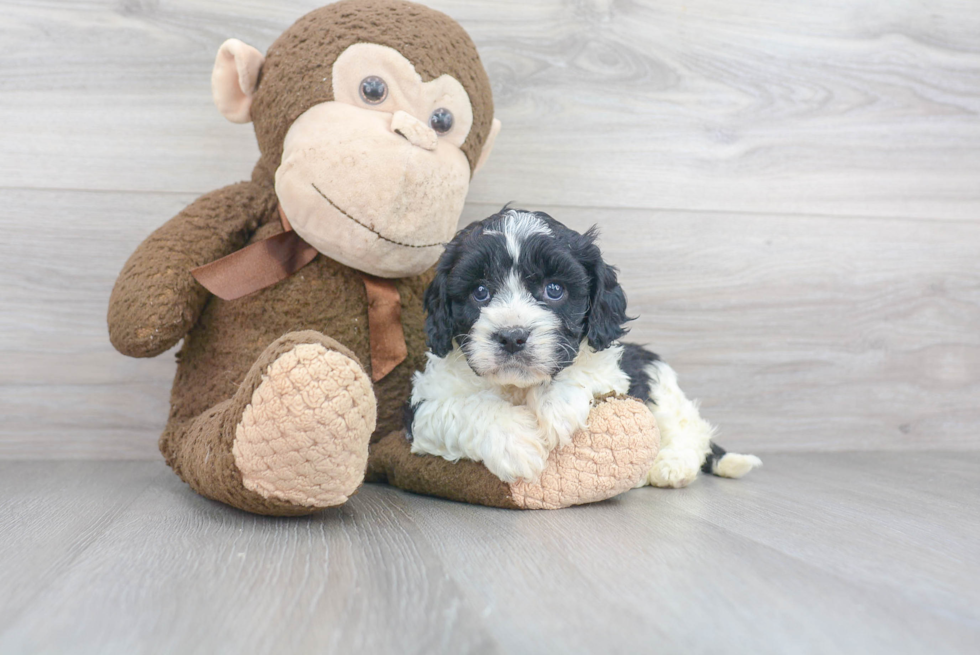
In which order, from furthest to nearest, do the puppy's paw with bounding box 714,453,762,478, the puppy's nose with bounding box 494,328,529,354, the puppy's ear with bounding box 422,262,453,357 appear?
1. the puppy's paw with bounding box 714,453,762,478
2. the puppy's ear with bounding box 422,262,453,357
3. the puppy's nose with bounding box 494,328,529,354

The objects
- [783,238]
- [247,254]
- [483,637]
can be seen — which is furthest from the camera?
[783,238]

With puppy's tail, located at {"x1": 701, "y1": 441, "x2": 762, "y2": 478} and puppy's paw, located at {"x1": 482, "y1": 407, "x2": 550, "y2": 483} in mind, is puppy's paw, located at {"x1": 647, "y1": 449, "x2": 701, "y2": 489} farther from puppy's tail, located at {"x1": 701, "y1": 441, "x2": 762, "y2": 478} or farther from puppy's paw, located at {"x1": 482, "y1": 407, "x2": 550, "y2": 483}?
puppy's paw, located at {"x1": 482, "y1": 407, "x2": 550, "y2": 483}

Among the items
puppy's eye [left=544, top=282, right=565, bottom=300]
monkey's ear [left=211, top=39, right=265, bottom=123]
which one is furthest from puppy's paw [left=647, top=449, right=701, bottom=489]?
monkey's ear [left=211, top=39, right=265, bottom=123]

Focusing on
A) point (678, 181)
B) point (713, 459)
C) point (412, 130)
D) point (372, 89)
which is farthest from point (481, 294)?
point (678, 181)

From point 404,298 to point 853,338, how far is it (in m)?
1.34

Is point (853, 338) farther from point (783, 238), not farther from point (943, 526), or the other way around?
point (943, 526)

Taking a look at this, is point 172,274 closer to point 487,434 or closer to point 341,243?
point 341,243

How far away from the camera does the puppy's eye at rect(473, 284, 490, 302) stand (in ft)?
4.10

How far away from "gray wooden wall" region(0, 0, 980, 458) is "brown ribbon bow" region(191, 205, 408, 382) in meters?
0.49

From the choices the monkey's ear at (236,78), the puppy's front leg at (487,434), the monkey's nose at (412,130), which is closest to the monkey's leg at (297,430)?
the puppy's front leg at (487,434)

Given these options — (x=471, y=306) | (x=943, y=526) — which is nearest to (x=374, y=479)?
(x=471, y=306)

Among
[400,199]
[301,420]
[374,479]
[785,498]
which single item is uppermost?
[400,199]

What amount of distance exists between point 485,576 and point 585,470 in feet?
1.33

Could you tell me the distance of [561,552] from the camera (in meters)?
1.00
